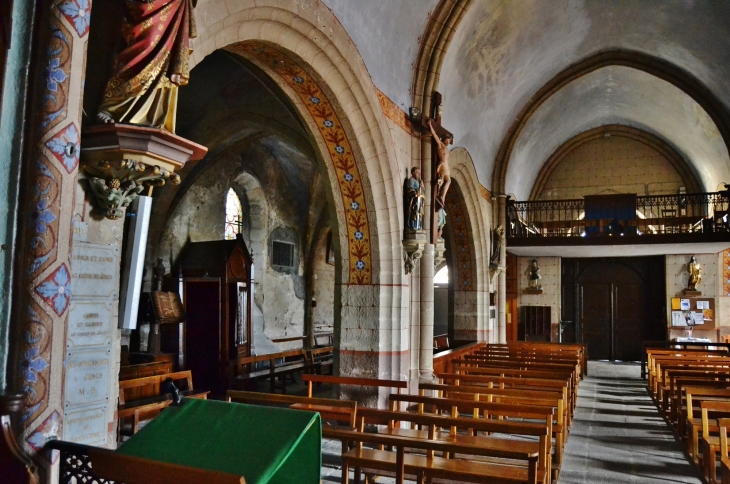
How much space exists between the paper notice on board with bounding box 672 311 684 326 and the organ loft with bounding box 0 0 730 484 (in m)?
0.23

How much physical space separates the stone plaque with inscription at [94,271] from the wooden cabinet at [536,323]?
1708 centimetres

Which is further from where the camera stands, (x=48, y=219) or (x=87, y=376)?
(x=87, y=376)

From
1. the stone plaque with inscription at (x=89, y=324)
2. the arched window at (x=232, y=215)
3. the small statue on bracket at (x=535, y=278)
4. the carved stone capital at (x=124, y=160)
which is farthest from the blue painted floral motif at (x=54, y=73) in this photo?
the small statue on bracket at (x=535, y=278)

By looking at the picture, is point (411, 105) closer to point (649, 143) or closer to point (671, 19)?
point (671, 19)

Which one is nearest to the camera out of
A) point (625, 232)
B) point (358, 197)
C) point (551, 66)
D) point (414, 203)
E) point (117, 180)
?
point (117, 180)

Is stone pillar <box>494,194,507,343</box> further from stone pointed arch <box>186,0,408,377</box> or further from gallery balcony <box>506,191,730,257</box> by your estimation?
stone pointed arch <box>186,0,408,377</box>

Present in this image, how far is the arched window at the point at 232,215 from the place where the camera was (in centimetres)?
1308

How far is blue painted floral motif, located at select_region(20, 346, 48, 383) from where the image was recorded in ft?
9.89

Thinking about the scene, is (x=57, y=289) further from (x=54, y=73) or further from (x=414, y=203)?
(x=414, y=203)

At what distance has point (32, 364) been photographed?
3031mm

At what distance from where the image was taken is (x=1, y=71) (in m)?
3.10

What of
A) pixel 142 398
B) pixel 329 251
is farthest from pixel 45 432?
pixel 329 251

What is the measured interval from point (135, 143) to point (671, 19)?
1221 centimetres

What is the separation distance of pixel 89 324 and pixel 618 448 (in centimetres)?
606
